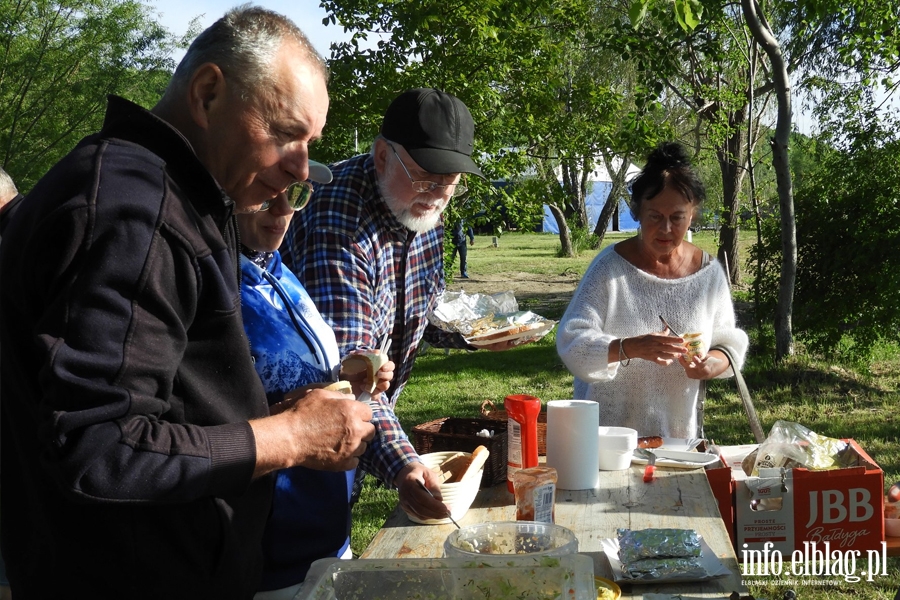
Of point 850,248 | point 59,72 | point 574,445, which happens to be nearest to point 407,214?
point 574,445

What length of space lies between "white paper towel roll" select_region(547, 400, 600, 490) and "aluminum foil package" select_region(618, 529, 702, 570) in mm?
534

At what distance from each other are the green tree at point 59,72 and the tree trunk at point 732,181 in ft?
33.8

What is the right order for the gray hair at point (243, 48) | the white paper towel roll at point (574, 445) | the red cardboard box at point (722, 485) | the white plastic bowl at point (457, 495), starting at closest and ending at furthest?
the gray hair at point (243, 48) → the white plastic bowl at point (457, 495) → the white paper towel roll at point (574, 445) → the red cardboard box at point (722, 485)

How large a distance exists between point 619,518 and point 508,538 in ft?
2.62

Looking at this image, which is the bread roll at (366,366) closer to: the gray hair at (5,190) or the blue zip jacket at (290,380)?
the blue zip jacket at (290,380)

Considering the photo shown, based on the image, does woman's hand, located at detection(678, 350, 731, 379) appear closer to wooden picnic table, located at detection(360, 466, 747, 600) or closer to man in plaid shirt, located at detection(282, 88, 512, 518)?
wooden picnic table, located at detection(360, 466, 747, 600)

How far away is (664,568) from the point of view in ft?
6.29

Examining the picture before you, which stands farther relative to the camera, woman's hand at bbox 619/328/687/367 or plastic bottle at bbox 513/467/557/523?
woman's hand at bbox 619/328/687/367

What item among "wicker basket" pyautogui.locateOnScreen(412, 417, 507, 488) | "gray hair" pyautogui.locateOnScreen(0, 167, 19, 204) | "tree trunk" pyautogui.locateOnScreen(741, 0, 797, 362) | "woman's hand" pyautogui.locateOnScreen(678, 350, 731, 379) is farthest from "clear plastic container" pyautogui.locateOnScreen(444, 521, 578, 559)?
"tree trunk" pyautogui.locateOnScreen(741, 0, 797, 362)

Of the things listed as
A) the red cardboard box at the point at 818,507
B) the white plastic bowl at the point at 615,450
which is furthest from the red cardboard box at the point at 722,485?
the white plastic bowl at the point at 615,450

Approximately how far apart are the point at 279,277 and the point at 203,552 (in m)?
0.87

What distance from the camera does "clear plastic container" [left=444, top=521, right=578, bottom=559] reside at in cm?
160

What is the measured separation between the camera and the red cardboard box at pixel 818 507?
2.88 metres

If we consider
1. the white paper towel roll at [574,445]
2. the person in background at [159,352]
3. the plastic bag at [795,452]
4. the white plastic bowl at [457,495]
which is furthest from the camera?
the plastic bag at [795,452]
